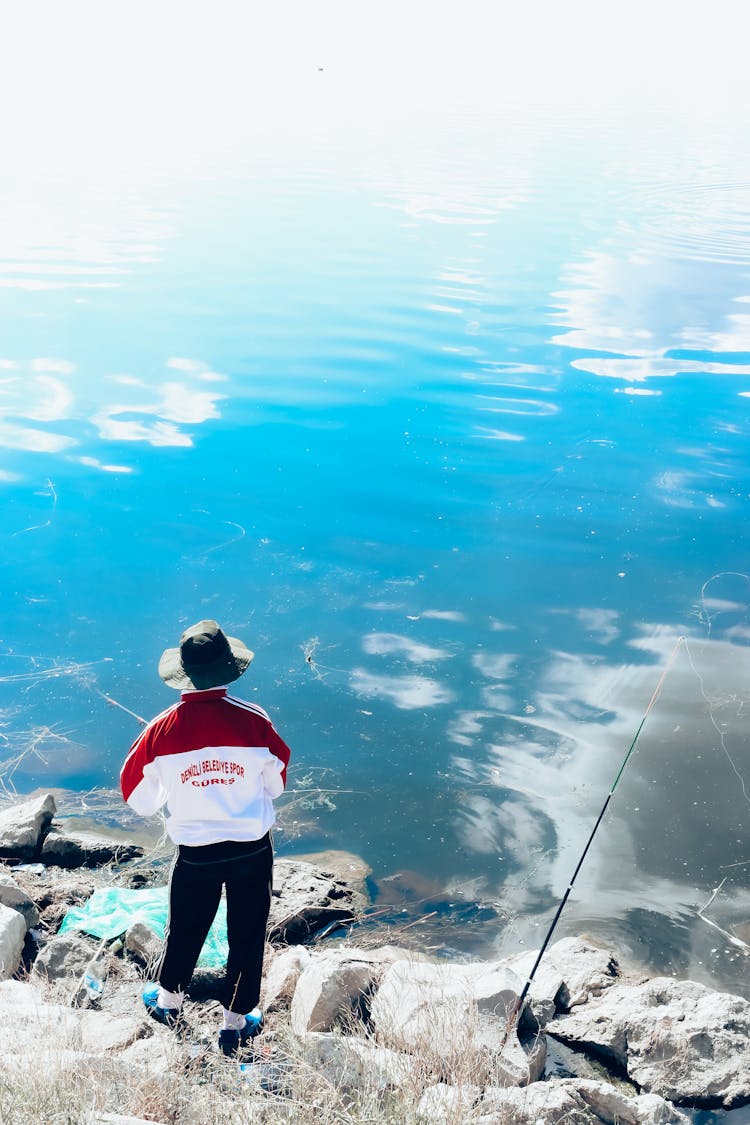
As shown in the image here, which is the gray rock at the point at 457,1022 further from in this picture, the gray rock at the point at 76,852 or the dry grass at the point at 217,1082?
the gray rock at the point at 76,852

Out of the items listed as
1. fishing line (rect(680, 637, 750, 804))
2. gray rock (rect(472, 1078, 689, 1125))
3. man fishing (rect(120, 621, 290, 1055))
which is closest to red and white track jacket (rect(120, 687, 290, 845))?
man fishing (rect(120, 621, 290, 1055))

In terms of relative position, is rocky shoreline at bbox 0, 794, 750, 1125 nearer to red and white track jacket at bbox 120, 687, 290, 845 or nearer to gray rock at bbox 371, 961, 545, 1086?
gray rock at bbox 371, 961, 545, 1086

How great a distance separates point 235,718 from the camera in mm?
3553

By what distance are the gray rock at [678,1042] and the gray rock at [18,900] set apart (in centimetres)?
219

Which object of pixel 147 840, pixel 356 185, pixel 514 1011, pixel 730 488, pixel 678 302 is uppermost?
pixel 356 185

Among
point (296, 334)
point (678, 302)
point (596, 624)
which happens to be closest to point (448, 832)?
point (596, 624)

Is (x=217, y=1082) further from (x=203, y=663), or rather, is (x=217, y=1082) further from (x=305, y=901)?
(x=305, y=901)

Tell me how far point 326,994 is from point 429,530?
5.12m

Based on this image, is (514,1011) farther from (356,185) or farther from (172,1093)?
(356,185)

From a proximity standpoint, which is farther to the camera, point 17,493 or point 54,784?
point 17,493

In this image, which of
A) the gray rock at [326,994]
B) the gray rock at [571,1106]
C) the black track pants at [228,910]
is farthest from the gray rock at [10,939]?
the gray rock at [571,1106]

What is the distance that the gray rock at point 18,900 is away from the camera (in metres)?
4.43

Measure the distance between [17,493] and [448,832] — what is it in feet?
17.6

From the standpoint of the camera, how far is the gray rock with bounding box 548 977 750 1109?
3812 millimetres
